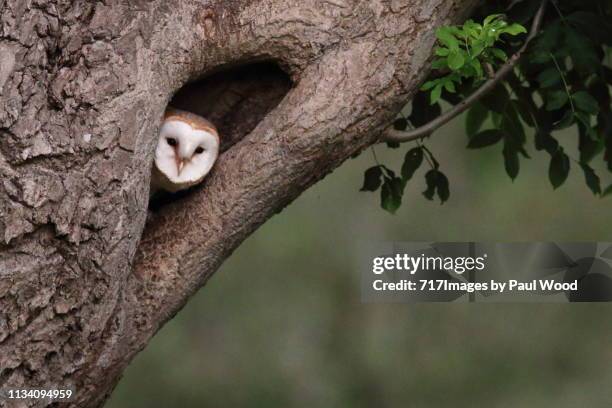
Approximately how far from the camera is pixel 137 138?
99.0 inches

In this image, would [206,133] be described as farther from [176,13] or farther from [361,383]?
[361,383]

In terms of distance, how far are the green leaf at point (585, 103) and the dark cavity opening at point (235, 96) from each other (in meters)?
0.73

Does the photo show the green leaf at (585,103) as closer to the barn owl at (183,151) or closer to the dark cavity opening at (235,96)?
the dark cavity opening at (235,96)

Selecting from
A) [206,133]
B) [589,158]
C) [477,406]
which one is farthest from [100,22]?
[477,406]

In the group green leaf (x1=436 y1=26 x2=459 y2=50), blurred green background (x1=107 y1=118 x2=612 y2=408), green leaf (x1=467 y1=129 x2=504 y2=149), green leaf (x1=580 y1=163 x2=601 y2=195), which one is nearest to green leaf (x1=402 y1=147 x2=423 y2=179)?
green leaf (x1=467 y1=129 x2=504 y2=149)

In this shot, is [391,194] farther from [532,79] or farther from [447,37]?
[447,37]

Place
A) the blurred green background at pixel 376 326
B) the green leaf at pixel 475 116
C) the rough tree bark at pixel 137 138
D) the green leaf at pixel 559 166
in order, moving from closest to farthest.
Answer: the rough tree bark at pixel 137 138, the green leaf at pixel 559 166, the green leaf at pixel 475 116, the blurred green background at pixel 376 326

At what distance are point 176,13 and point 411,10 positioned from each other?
51 cm

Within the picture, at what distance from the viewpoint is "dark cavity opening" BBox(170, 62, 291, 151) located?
9.30 ft

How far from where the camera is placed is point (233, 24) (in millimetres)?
2709

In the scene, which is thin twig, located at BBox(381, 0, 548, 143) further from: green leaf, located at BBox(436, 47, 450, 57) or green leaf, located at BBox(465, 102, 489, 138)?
green leaf, located at BBox(465, 102, 489, 138)

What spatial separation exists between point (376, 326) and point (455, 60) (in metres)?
5.98

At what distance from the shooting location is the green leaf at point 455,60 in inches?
104

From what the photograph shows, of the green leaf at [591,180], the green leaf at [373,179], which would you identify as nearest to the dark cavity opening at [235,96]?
the green leaf at [373,179]
